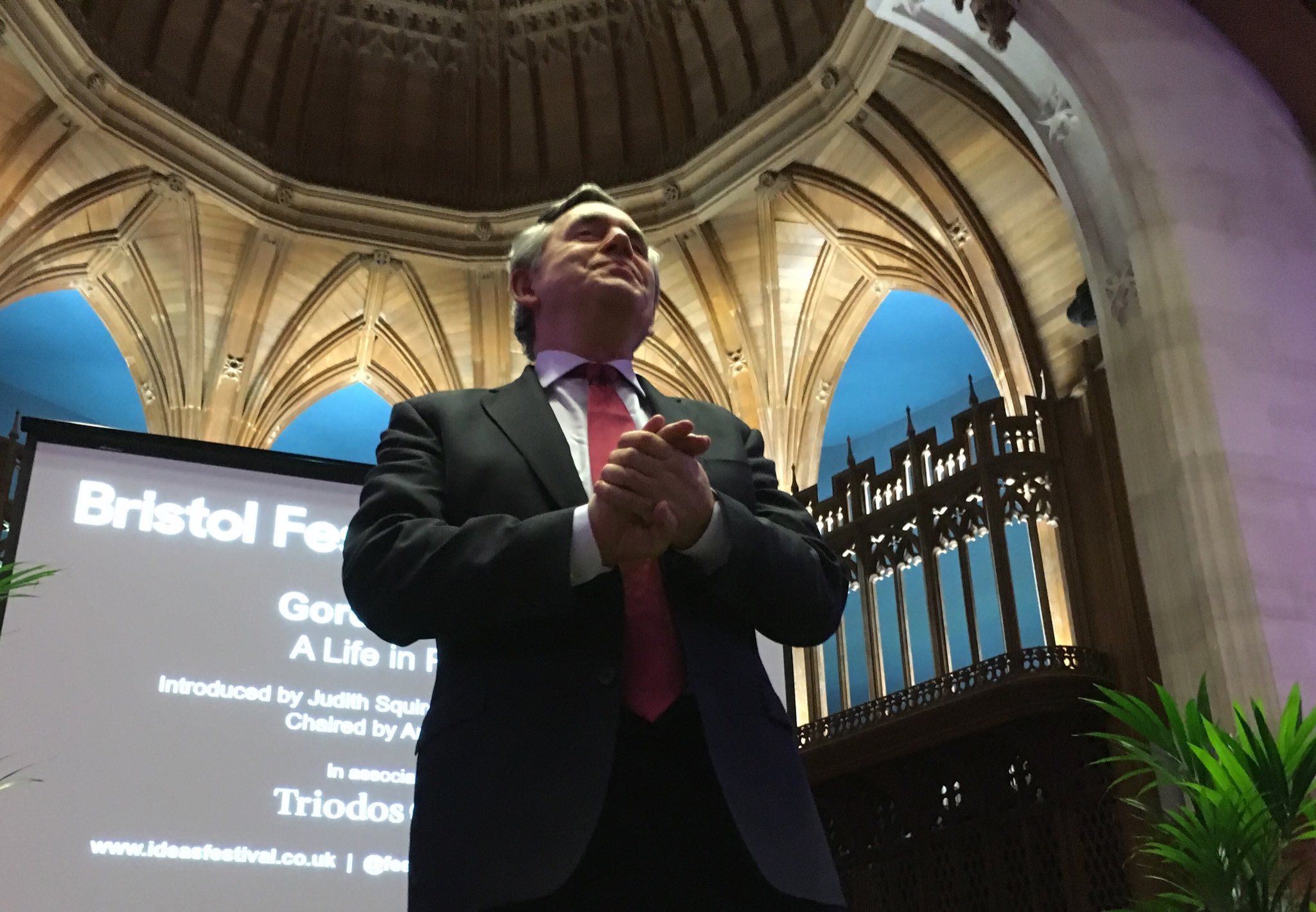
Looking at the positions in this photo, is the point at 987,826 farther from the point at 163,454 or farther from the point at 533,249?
the point at 533,249

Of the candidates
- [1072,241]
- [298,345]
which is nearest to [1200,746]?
[1072,241]

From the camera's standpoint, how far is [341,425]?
14867 millimetres

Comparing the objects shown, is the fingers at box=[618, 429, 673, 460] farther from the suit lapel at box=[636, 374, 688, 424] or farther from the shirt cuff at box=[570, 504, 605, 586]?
the suit lapel at box=[636, 374, 688, 424]

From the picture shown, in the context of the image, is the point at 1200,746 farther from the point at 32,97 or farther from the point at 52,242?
the point at 52,242

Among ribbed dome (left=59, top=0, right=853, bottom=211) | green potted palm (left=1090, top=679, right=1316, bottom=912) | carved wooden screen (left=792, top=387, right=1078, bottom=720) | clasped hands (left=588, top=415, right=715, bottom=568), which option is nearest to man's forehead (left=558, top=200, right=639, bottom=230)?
clasped hands (left=588, top=415, right=715, bottom=568)

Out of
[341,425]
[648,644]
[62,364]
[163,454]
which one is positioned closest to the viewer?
[648,644]

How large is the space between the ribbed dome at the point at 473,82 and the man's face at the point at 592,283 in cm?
987

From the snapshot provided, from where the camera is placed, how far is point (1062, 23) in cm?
632

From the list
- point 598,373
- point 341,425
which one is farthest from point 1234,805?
point 341,425

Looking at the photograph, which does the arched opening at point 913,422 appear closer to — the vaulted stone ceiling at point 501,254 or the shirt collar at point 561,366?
the vaulted stone ceiling at point 501,254

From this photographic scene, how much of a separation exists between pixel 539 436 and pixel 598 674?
344 millimetres

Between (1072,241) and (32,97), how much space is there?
8.45m

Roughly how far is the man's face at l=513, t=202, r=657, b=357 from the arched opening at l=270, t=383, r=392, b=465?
1265 cm

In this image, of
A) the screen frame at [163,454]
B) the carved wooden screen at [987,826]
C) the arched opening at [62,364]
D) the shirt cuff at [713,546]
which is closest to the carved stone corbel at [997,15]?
the screen frame at [163,454]
